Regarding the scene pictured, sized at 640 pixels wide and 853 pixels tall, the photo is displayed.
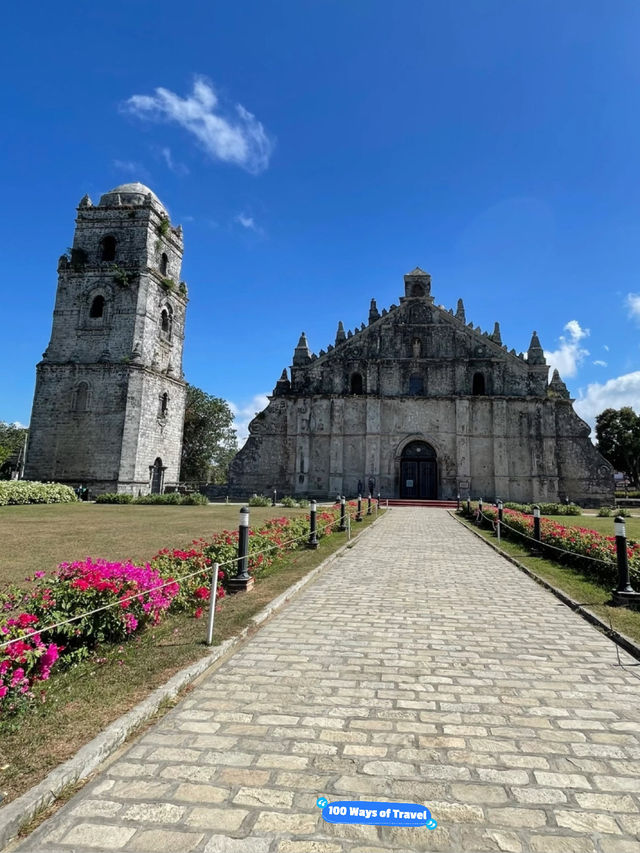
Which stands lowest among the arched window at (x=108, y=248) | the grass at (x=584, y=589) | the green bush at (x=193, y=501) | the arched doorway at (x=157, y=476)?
the grass at (x=584, y=589)

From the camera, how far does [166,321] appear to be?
3922 centimetres

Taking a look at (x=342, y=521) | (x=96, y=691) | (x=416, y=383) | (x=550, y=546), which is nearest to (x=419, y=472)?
(x=416, y=383)

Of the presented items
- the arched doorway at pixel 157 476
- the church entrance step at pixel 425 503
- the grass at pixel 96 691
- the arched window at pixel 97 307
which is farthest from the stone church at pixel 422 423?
the grass at pixel 96 691

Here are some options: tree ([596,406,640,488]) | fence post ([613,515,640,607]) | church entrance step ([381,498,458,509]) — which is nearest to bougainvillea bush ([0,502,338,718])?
fence post ([613,515,640,607])

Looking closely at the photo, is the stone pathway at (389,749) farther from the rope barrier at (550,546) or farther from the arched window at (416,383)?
the arched window at (416,383)

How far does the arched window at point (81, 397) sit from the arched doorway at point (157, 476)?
20.4 feet

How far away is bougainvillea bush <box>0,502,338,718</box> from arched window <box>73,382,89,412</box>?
29.7 meters

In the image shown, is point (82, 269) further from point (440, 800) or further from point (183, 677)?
point (440, 800)

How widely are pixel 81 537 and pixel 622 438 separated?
196ft

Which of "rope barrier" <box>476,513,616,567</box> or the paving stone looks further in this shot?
"rope barrier" <box>476,513,616,567</box>

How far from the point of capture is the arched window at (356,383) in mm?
37469

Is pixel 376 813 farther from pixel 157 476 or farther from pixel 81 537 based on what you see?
pixel 157 476

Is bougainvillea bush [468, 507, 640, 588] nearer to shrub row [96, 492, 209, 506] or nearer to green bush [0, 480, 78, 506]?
shrub row [96, 492, 209, 506]

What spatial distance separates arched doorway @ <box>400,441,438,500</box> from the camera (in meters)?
35.8
